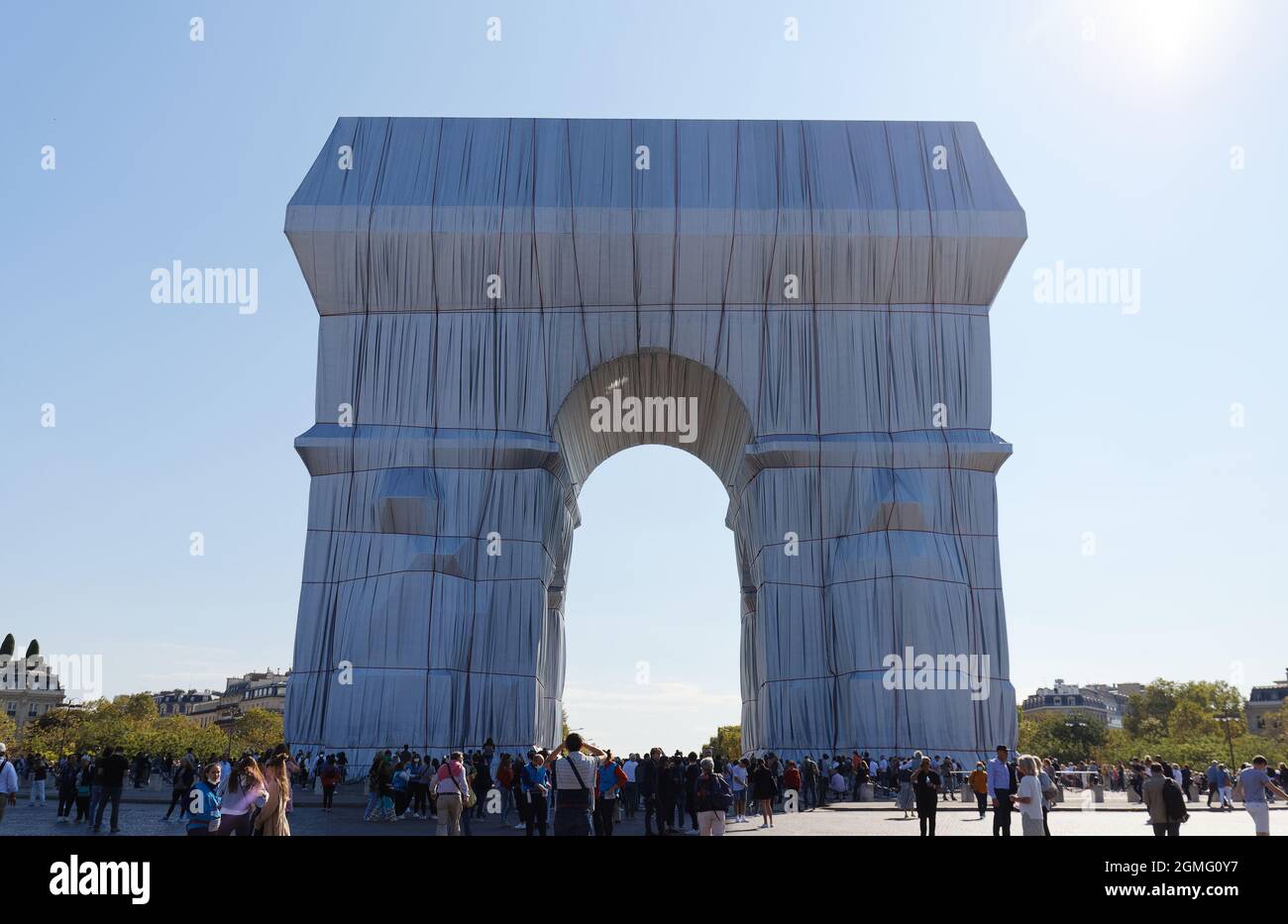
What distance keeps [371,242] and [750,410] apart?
35.4 feet

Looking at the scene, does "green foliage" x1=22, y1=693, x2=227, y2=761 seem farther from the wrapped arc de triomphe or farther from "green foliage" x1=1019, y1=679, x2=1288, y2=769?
"green foliage" x1=1019, y1=679, x2=1288, y2=769

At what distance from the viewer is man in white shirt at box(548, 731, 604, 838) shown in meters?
11.8

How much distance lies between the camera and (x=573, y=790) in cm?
1195

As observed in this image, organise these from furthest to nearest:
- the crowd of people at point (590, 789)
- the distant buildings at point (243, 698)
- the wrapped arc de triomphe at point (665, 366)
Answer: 1. the distant buildings at point (243, 698)
2. the wrapped arc de triomphe at point (665, 366)
3. the crowd of people at point (590, 789)

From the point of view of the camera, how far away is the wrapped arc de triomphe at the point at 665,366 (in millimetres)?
30906

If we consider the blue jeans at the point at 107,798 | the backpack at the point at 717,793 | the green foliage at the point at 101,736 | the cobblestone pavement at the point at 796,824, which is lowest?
the cobblestone pavement at the point at 796,824

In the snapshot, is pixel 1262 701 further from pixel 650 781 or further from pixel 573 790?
pixel 573 790

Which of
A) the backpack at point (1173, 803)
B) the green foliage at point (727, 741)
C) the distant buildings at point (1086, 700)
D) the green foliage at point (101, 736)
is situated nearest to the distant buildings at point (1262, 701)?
the distant buildings at point (1086, 700)

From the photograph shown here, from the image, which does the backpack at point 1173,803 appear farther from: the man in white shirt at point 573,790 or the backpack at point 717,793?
the man in white shirt at point 573,790

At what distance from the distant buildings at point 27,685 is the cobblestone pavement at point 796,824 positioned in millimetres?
90274

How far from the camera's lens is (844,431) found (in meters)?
32.7

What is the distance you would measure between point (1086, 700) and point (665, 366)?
115 m
